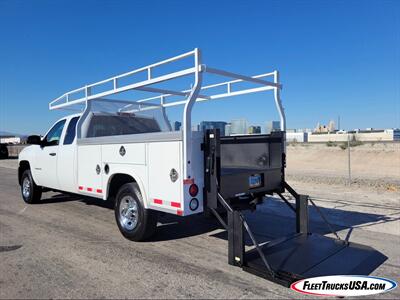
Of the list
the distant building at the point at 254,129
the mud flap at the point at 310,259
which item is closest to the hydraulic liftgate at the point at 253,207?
the mud flap at the point at 310,259

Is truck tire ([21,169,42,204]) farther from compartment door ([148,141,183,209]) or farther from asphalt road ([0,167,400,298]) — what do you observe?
compartment door ([148,141,183,209])

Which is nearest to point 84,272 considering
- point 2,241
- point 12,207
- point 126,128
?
point 2,241

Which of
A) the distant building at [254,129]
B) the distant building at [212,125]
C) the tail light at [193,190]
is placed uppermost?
the distant building at [212,125]

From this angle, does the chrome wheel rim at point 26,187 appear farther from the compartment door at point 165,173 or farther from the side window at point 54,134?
the compartment door at point 165,173

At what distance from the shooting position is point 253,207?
535cm

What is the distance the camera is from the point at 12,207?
837 centimetres

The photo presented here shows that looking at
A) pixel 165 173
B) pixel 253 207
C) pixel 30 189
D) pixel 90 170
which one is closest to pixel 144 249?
pixel 165 173

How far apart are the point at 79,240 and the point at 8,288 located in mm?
1731

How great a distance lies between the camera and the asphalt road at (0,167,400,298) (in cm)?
365

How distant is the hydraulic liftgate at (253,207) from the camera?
395cm

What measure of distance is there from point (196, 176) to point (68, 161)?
345 centimetres

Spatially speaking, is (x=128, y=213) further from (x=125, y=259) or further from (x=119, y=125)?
(x=119, y=125)

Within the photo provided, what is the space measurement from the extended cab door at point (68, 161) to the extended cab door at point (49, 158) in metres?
0.22

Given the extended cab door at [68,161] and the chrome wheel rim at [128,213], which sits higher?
the extended cab door at [68,161]
